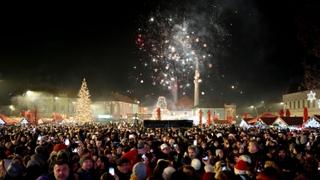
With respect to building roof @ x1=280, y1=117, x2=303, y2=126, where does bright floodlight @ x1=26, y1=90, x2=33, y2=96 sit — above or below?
above

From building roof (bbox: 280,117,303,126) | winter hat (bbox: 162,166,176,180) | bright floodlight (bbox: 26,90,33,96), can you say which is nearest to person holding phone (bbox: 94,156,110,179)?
winter hat (bbox: 162,166,176,180)

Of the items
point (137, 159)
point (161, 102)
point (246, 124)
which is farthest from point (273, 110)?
point (137, 159)

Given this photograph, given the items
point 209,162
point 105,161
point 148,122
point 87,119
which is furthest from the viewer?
point 87,119

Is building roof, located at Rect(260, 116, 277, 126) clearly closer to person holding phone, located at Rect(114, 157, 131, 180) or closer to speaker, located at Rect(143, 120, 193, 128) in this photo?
speaker, located at Rect(143, 120, 193, 128)

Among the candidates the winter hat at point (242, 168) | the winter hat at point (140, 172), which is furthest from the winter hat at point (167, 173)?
the winter hat at point (242, 168)

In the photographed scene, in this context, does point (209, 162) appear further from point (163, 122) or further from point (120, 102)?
point (120, 102)

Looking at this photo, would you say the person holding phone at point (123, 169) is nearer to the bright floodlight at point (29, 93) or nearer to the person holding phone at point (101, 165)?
the person holding phone at point (101, 165)

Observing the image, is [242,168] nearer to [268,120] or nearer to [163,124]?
[163,124]

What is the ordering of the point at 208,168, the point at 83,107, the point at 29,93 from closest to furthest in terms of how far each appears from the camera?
the point at 208,168
the point at 83,107
the point at 29,93

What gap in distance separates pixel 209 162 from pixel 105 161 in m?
2.53

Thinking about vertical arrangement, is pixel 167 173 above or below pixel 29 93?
below

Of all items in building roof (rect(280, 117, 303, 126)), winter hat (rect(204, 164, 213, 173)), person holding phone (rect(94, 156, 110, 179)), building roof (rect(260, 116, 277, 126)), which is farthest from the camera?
building roof (rect(260, 116, 277, 126))

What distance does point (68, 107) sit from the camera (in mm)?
106062

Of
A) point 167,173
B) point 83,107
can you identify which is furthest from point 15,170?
point 83,107
